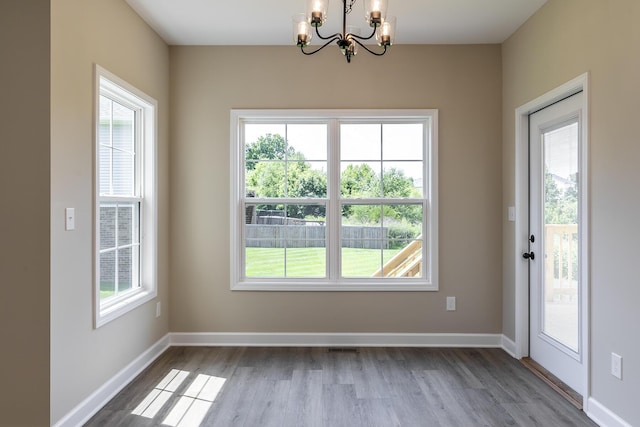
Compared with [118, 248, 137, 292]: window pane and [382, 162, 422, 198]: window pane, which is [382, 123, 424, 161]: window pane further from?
[118, 248, 137, 292]: window pane

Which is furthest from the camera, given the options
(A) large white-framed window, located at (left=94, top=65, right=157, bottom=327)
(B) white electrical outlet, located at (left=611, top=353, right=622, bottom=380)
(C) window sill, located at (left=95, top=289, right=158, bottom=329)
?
(A) large white-framed window, located at (left=94, top=65, right=157, bottom=327)

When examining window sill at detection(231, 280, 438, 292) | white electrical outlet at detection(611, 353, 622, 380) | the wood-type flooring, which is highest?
window sill at detection(231, 280, 438, 292)

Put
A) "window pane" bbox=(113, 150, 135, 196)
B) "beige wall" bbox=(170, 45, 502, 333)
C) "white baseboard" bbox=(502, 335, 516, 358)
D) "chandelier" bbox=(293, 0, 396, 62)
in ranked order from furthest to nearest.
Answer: "beige wall" bbox=(170, 45, 502, 333) < "white baseboard" bbox=(502, 335, 516, 358) < "window pane" bbox=(113, 150, 135, 196) < "chandelier" bbox=(293, 0, 396, 62)

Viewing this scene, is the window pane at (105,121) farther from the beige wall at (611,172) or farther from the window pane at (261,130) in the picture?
the beige wall at (611,172)

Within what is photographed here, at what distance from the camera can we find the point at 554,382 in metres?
2.87

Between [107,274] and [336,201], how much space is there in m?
2.00

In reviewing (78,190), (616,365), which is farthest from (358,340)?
(78,190)

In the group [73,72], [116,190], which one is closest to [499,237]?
[116,190]

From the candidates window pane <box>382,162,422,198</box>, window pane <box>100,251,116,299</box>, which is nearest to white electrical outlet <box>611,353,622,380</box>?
window pane <box>382,162,422,198</box>

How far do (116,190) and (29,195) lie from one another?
0.85 metres

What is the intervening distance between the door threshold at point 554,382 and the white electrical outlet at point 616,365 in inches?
17.4

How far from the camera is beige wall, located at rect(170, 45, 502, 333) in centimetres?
364

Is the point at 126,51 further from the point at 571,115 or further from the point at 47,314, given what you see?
the point at 571,115

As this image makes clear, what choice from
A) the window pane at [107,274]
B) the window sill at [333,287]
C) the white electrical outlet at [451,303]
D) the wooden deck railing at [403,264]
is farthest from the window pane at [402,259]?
the window pane at [107,274]
